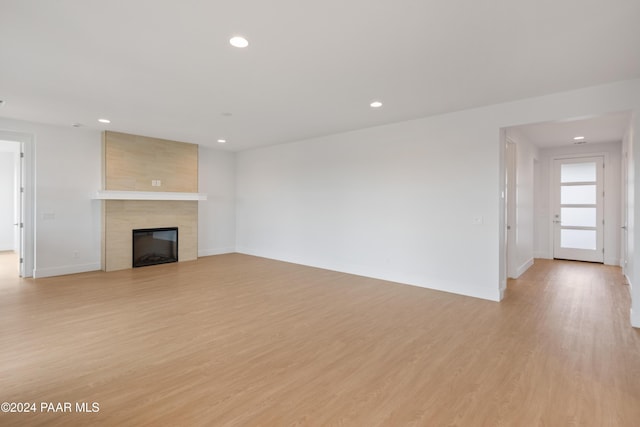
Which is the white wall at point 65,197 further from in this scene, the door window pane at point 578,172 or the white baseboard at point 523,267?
the door window pane at point 578,172

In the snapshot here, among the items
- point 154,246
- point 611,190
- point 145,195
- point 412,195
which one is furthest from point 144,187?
point 611,190

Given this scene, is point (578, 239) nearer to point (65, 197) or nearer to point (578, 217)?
point (578, 217)

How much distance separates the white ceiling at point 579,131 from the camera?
5.07m

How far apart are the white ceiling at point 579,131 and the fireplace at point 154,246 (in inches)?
283

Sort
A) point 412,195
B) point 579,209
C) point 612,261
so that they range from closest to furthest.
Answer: point 412,195
point 612,261
point 579,209

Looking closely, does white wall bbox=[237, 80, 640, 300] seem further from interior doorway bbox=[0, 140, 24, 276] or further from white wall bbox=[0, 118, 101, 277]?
interior doorway bbox=[0, 140, 24, 276]

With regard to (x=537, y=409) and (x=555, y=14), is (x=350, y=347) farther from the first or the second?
(x=555, y=14)

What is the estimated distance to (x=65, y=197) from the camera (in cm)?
598

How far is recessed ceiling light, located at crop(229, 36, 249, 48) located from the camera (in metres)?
2.62

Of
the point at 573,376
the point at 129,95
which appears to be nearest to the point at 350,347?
the point at 573,376

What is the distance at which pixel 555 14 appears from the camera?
2.28 m

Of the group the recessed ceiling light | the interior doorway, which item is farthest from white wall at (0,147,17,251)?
the recessed ceiling light

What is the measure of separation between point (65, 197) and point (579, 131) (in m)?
9.81

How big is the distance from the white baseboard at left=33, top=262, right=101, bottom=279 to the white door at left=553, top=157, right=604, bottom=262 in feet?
34.4
